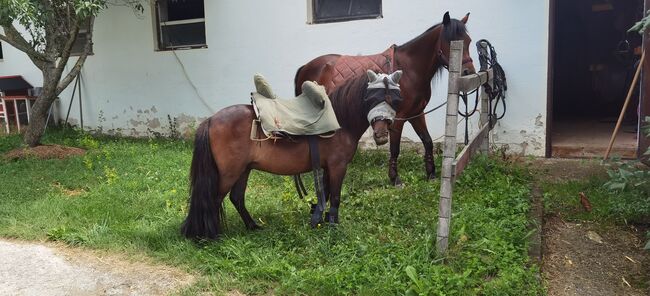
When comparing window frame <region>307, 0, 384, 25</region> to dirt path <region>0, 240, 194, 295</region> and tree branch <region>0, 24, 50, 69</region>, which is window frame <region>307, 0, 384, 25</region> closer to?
tree branch <region>0, 24, 50, 69</region>

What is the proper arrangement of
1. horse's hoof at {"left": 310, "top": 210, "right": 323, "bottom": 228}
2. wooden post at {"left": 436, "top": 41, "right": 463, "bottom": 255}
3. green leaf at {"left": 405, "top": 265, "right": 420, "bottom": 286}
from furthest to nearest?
horse's hoof at {"left": 310, "top": 210, "right": 323, "bottom": 228} → wooden post at {"left": 436, "top": 41, "right": 463, "bottom": 255} → green leaf at {"left": 405, "top": 265, "right": 420, "bottom": 286}

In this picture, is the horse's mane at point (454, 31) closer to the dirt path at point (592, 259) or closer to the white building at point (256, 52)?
the white building at point (256, 52)

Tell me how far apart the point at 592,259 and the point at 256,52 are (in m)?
5.80

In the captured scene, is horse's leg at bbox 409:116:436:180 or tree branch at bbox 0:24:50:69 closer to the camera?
horse's leg at bbox 409:116:436:180

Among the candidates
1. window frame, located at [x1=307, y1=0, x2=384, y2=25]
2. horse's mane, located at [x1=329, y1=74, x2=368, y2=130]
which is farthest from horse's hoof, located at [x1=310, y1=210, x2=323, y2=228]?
window frame, located at [x1=307, y1=0, x2=384, y2=25]

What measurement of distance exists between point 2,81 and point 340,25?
7.41 metres

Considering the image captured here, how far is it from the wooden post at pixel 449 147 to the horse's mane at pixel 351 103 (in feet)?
2.20

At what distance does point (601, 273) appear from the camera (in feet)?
11.0

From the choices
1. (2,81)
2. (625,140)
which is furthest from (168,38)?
(625,140)

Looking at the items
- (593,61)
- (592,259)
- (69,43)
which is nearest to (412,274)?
(592,259)

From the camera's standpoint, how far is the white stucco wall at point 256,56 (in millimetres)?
6367

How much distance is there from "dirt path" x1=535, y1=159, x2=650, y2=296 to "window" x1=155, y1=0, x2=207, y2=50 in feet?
21.1

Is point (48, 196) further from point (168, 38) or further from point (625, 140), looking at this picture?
point (625, 140)

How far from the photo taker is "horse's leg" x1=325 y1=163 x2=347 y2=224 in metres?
3.76
